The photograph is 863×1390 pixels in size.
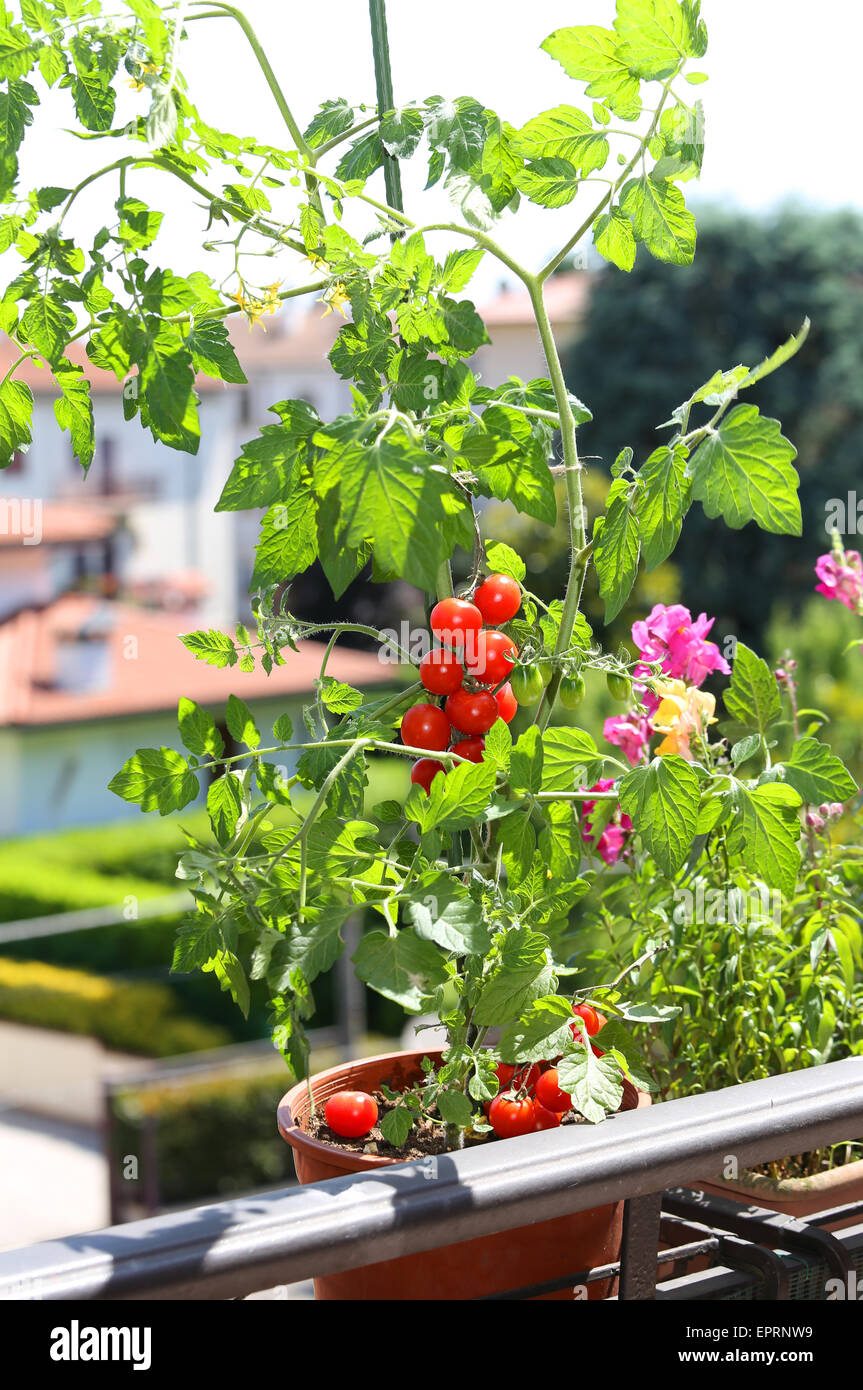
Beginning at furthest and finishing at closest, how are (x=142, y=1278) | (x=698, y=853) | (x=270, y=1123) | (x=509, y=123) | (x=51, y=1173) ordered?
(x=51, y=1173)
(x=270, y=1123)
(x=698, y=853)
(x=509, y=123)
(x=142, y=1278)

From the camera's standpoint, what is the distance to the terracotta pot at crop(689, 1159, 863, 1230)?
1.18m

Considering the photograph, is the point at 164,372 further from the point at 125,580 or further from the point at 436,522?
the point at 125,580

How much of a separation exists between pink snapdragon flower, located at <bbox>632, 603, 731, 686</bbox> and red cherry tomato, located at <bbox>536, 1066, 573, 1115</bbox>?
45 cm

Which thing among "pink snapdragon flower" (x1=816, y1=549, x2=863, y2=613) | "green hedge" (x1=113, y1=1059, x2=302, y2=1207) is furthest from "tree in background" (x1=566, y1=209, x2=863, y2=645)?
"pink snapdragon flower" (x1=816, y1=549, x2=863, y2=613)

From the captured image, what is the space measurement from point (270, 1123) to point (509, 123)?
353 inches

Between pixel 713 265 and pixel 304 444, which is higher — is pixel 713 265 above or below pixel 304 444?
above

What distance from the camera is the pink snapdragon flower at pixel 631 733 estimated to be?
4.66 ft

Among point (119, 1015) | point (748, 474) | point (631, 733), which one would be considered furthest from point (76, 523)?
point (748, 474)

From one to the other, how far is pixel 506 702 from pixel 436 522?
1.06 ft

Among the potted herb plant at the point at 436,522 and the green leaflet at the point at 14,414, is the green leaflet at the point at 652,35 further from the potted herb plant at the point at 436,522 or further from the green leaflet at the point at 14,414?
the green leaflet at the point at 14,414

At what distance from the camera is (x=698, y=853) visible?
1.33 metres

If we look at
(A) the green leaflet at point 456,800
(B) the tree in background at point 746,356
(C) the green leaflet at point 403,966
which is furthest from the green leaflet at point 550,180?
(B) the tree in background at point 746,356
